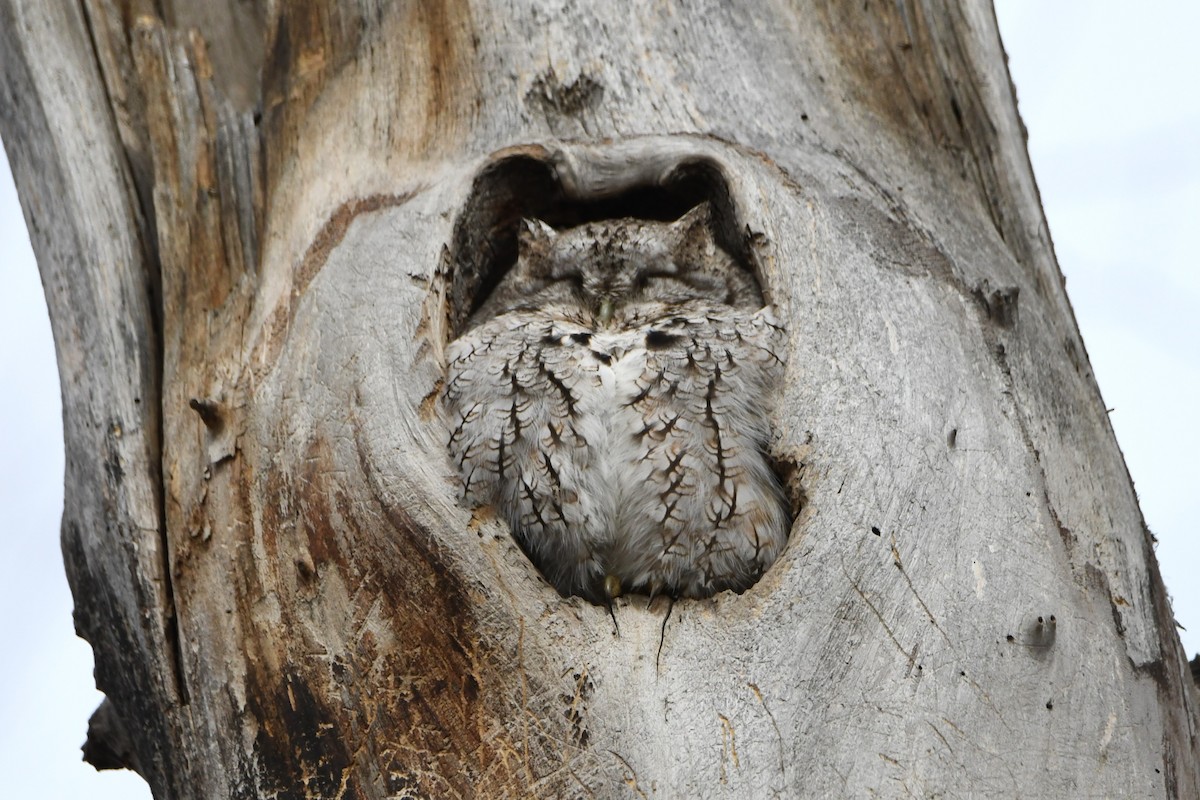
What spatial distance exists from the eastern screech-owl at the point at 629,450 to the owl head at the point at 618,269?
1.03 ft

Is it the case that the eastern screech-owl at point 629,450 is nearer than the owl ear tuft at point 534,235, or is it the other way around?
the eastern screech-owl at point 629,450

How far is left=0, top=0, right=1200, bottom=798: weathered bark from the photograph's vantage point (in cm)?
194

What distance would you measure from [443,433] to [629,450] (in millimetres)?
384

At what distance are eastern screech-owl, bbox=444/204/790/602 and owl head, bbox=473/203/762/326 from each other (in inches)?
12.3

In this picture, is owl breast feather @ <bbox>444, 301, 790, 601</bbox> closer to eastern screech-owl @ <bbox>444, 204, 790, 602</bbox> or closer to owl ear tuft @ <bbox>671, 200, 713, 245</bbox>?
eastern screech-owl @ <bbox>444, 204, 790, 602</bbox>

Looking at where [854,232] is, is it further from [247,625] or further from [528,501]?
[247,625]

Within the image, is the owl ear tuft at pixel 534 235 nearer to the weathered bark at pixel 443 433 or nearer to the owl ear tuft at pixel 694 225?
the weathered bark at pixel 443 433

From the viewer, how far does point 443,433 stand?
7.24 ft

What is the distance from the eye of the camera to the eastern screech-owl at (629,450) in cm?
230

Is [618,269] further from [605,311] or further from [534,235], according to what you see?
[534,235]

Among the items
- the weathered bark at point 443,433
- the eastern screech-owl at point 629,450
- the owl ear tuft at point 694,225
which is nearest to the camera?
the weathered bark at point 443,433

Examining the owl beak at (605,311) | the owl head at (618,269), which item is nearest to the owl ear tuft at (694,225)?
the owl head at (618,269)

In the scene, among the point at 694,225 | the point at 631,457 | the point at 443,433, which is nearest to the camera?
the point at 443,433

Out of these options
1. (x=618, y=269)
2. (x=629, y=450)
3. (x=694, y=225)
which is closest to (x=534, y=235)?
(x=618, y=269)
